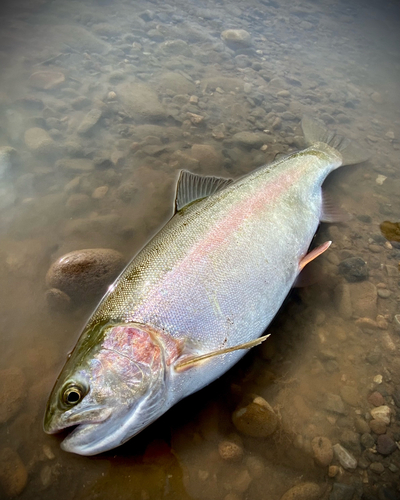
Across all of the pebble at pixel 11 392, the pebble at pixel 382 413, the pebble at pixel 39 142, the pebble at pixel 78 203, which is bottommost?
the pebble at pixel 11 392

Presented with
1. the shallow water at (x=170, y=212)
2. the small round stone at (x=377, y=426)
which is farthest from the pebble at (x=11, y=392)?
the small round stone at (x=377, y=426)

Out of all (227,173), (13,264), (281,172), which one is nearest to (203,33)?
(227,173)

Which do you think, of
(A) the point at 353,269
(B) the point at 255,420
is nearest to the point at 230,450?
(B) the point at 255,420

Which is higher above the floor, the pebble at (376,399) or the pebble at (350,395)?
the pebble at (376,399)

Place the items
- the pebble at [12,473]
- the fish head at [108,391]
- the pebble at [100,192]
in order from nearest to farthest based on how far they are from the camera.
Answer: the fish head at [108,391] < the pebble at [12,473] < the pebble at [100,192]

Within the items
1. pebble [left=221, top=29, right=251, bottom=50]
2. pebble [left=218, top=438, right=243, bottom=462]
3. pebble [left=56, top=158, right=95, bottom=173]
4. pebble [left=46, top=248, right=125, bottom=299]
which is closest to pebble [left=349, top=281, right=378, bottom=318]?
pebble [left=218, top=438, right=243, bottom=462]

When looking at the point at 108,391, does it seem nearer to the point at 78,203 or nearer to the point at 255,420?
the point at 255,420

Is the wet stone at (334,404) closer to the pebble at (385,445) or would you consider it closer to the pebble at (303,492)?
the pebble at (385,445)
